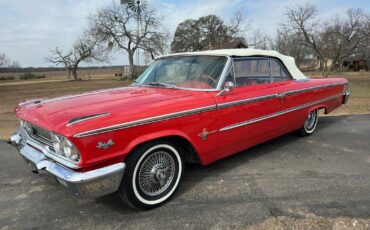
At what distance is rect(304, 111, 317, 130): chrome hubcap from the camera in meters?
6.13

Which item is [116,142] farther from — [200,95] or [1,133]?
[1,133]

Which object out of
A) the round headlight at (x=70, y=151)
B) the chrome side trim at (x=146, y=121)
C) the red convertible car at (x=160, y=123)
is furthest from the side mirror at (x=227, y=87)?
the round headlight at (x=70, y=151)

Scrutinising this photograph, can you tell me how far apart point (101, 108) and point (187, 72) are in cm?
160

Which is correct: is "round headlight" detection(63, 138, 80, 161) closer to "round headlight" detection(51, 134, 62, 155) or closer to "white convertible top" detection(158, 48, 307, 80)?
"round headlight" detection(51, 134, 62, 155)

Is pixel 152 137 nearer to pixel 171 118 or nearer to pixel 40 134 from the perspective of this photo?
pixel 171 118

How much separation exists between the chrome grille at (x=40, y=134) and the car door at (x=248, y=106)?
1.93 m

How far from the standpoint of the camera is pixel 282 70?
17.9 feet

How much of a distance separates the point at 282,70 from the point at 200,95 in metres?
2.18

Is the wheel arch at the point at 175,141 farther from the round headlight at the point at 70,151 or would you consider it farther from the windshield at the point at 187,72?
the windshield at the point at 187,72

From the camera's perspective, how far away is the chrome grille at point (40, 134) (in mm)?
3283

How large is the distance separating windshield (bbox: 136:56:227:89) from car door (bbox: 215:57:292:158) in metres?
0.21

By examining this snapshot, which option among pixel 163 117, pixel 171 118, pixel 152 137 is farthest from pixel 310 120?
pixel 152 137

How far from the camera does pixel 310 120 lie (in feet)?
20.5

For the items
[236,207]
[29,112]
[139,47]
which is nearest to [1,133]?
[29,112]
